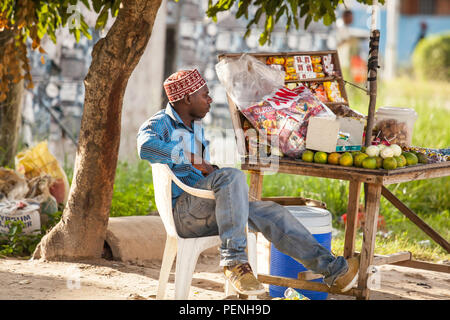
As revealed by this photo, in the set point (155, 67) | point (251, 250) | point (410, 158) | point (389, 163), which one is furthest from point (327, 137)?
point (155, 67)

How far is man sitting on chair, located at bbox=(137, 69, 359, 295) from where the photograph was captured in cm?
320

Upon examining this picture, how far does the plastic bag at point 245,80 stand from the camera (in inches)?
152

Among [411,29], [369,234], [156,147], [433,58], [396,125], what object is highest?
[411,29]

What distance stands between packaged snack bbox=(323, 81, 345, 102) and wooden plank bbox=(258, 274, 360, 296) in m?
1.26

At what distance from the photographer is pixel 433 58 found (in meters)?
20.9

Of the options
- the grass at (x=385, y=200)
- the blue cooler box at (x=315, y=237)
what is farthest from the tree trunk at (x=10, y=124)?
the blue cooler box at (x=315, y=237)

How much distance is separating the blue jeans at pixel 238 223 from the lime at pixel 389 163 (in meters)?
0.55

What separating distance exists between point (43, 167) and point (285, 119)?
2610 mm

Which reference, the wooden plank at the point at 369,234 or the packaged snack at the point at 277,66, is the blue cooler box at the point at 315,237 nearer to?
the wooden plank at the point at 369,234

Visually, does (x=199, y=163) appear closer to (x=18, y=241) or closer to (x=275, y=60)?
(x=275, y=60)

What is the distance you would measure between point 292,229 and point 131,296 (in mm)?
1031

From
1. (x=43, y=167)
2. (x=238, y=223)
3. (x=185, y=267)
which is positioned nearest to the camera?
(x=238, y=223)
